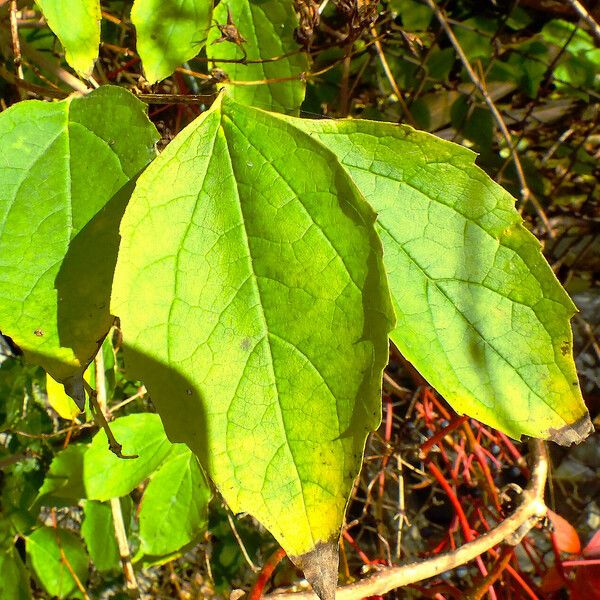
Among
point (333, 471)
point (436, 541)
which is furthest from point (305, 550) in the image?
point (436, 541)

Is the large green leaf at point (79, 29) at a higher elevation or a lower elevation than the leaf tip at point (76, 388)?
higher

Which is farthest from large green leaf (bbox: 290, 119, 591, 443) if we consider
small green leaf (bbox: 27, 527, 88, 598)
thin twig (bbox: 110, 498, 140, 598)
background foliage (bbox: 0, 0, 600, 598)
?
small green leaf (bbox: 27, 527, 88, 598)

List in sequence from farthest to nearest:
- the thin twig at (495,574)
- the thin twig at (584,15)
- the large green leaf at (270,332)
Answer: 1. the thin twig at (584,15)
2. the thin twig at (495,574)
3. the large green leaf at (270,332)

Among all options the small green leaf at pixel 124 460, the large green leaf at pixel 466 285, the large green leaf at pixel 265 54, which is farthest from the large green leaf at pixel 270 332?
the small green leaf at pixel 124 460

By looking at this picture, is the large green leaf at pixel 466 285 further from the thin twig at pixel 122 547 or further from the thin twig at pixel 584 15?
the thin twig at pixel 122 547

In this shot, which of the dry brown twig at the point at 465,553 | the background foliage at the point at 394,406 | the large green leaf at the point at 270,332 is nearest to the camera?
the large green leaf at the point at 270,332

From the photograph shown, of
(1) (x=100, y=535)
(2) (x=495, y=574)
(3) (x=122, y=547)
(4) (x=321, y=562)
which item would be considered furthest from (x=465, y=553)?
(1) (x=100, y=535)
